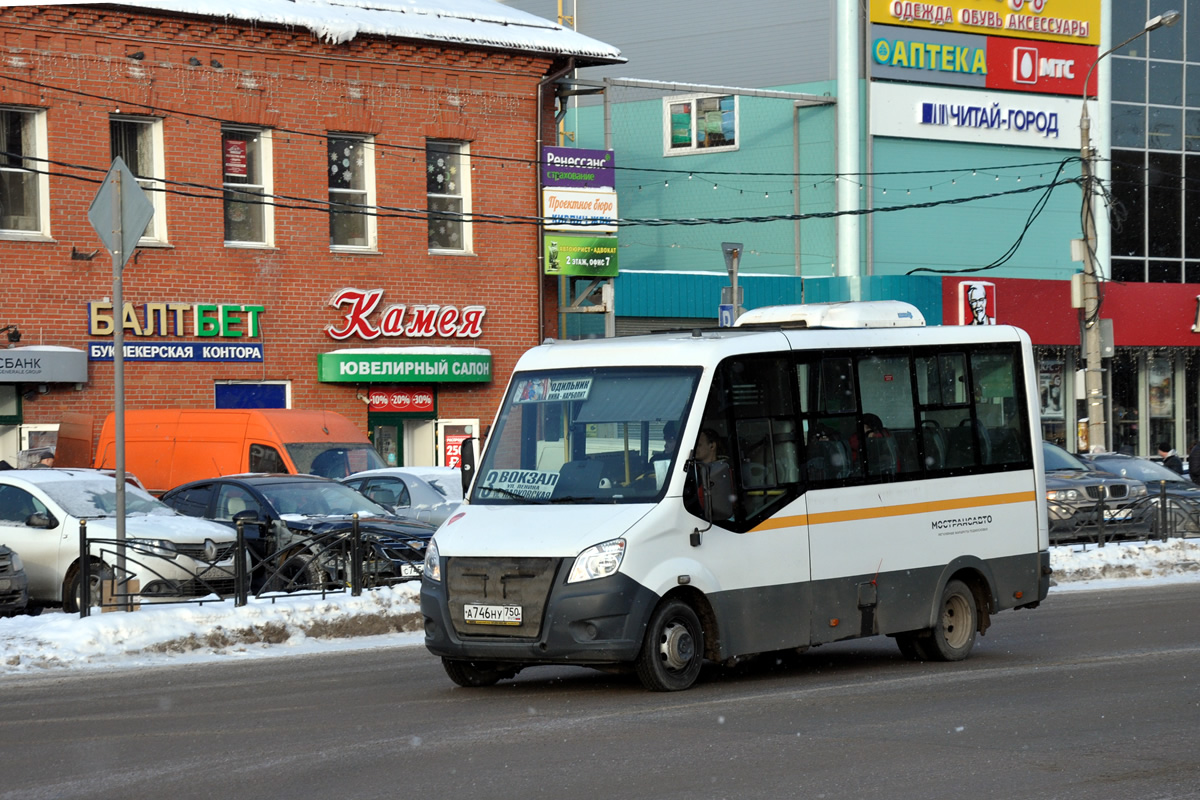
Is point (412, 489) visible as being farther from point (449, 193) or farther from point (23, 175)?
point (449, 193)

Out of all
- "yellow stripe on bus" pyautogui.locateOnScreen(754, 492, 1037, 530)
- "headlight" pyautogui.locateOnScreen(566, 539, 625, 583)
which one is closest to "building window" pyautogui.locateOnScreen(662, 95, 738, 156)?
"yellow stripe on bus" pyautogui.locateOnScreen(754, 492, 1037, 530)

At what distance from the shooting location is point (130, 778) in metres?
8.06

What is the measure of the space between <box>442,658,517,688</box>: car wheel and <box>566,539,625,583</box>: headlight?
1.28m

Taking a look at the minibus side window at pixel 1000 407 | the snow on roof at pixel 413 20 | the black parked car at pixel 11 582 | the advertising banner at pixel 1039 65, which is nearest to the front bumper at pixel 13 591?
the black parked car at pixel 11 582

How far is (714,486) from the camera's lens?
10789 millimetres

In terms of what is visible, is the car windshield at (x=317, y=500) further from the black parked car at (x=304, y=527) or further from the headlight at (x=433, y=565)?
the headlight at (x=433, y=565)

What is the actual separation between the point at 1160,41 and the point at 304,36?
25.2 meters

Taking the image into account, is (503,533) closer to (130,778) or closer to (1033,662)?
(130,778)

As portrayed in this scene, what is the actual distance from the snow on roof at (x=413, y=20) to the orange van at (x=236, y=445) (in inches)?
305

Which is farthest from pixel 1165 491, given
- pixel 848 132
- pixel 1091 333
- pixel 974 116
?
pixel 974 116

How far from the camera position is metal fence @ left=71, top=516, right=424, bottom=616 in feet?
48.9

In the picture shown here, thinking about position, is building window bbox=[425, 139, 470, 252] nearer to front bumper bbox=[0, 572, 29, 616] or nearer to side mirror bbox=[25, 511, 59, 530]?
side mirror bbox=[25, 511, 59, 530]

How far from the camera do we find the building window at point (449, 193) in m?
31.7

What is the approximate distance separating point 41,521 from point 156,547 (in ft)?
7.04
